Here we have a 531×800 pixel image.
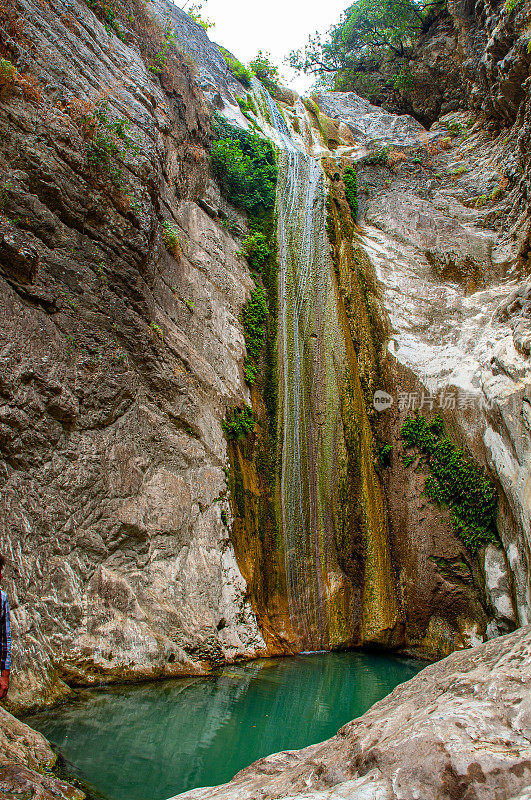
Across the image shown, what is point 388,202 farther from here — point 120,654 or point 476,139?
point 120,654

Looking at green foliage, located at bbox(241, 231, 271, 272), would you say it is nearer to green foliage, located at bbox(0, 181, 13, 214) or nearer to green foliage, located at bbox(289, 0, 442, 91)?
green foliage, located at bbox(0, 181, 13, 214)

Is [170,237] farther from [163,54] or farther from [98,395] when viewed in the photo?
[163,54]

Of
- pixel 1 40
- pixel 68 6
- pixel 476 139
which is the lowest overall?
pixel 1 40

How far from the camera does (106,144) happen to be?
927 centimetres

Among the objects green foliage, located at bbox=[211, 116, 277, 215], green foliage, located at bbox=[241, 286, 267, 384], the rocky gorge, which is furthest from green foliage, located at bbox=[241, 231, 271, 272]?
green foliage, located at bbox=[211, 116, 277, 215]

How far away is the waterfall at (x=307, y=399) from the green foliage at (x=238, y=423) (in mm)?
938

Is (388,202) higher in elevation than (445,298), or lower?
higher

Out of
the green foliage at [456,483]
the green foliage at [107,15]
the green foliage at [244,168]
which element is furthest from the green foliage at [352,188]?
the green foliage at [456,483]

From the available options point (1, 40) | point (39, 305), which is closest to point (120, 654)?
point (39, 305)

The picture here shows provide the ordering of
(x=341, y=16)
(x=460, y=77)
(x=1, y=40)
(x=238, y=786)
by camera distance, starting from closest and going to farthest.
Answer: (x=238, y=786), (x=1, y=40), (x=460, y=77), (x=341, y=16)

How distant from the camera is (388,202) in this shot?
17.2 m

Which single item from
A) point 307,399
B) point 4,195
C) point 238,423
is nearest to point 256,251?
point 307,399

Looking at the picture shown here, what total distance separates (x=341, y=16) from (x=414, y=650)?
35732 mm

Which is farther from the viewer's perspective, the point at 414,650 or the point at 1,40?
the point at 414,650
